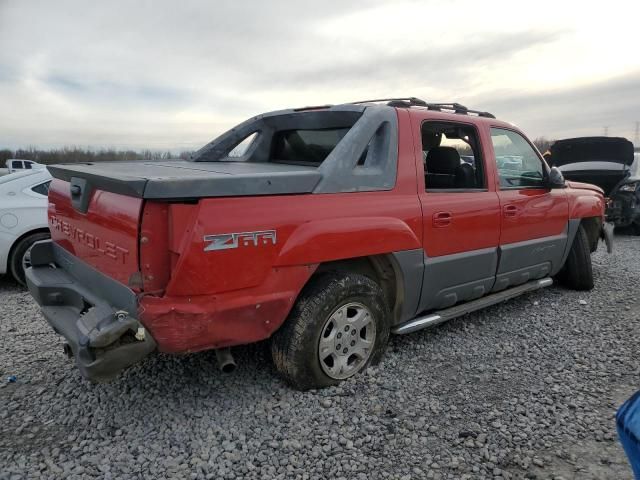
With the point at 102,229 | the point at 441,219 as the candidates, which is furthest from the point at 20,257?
the point at 441,219

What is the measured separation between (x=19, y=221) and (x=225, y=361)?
13.3ft

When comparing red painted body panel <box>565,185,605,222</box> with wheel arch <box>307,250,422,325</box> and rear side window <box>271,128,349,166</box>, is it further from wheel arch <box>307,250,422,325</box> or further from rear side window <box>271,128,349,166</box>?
rear side window <box>271,128,349,166</box>

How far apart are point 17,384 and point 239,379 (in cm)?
150

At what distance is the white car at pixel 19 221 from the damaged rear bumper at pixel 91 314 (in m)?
→ 2.33

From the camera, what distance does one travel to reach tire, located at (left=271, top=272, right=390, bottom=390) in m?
3.00

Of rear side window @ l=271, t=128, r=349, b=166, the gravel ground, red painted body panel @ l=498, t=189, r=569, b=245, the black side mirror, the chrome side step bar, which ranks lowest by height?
the gravel ground

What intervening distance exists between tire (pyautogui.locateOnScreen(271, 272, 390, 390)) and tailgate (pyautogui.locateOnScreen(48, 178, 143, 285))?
1025 mm

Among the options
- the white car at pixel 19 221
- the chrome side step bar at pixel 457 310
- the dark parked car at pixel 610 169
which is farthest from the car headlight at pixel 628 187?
the white car at pixel 19 221

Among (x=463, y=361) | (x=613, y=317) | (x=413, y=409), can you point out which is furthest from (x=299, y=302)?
(x=613, y=317)

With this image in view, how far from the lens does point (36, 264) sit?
3.58 metres

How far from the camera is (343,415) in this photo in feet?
9.62

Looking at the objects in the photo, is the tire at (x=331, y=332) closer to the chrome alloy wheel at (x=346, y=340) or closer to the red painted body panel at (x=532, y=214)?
the chrome alloy wheel at (x=346, y=340)

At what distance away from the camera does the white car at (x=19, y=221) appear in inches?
215

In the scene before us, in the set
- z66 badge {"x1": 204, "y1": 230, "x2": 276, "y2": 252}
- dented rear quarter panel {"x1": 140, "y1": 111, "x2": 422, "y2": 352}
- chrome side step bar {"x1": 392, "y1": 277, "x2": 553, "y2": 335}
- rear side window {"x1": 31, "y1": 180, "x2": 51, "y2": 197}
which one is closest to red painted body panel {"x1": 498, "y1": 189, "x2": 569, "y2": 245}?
chrome side step bar {"x1": 392, "y1": 277, "x2": 553, "y2": 335}
